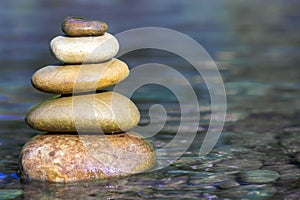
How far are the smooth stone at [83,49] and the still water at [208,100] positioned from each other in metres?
0.94

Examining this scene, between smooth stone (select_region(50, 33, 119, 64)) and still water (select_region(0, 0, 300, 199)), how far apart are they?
94 centimetres

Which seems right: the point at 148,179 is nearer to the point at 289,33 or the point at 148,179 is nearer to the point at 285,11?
the point at 289,33

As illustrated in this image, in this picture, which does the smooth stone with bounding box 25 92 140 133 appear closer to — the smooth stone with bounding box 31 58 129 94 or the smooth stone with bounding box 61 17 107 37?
the smooth stone with bounding box 31 58 129 94

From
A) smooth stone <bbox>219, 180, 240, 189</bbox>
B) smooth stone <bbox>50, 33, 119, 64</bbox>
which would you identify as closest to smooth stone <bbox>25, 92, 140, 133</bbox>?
smooth stone <bbox>50, 33, 119, 64</bbox>

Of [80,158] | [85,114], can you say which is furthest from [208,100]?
[80,158]

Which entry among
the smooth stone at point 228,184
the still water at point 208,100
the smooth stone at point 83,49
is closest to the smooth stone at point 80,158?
the still water at point 208,100

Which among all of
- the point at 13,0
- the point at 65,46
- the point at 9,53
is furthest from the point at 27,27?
the point at 65,46

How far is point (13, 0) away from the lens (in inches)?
891

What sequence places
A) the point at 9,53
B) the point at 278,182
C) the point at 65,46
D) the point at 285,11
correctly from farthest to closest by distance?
1. the point at 285,11
2. the point at 9,53
3. the point at 65,46
4. the point at 278,182

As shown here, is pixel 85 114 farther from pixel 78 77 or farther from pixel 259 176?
pixel 259 176

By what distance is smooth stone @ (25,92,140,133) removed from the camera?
5816 millimetres

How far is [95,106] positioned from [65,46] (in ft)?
1.65

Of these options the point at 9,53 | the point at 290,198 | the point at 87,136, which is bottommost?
the point at 290,198

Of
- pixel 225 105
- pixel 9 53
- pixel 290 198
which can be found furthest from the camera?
pixel 9 53
